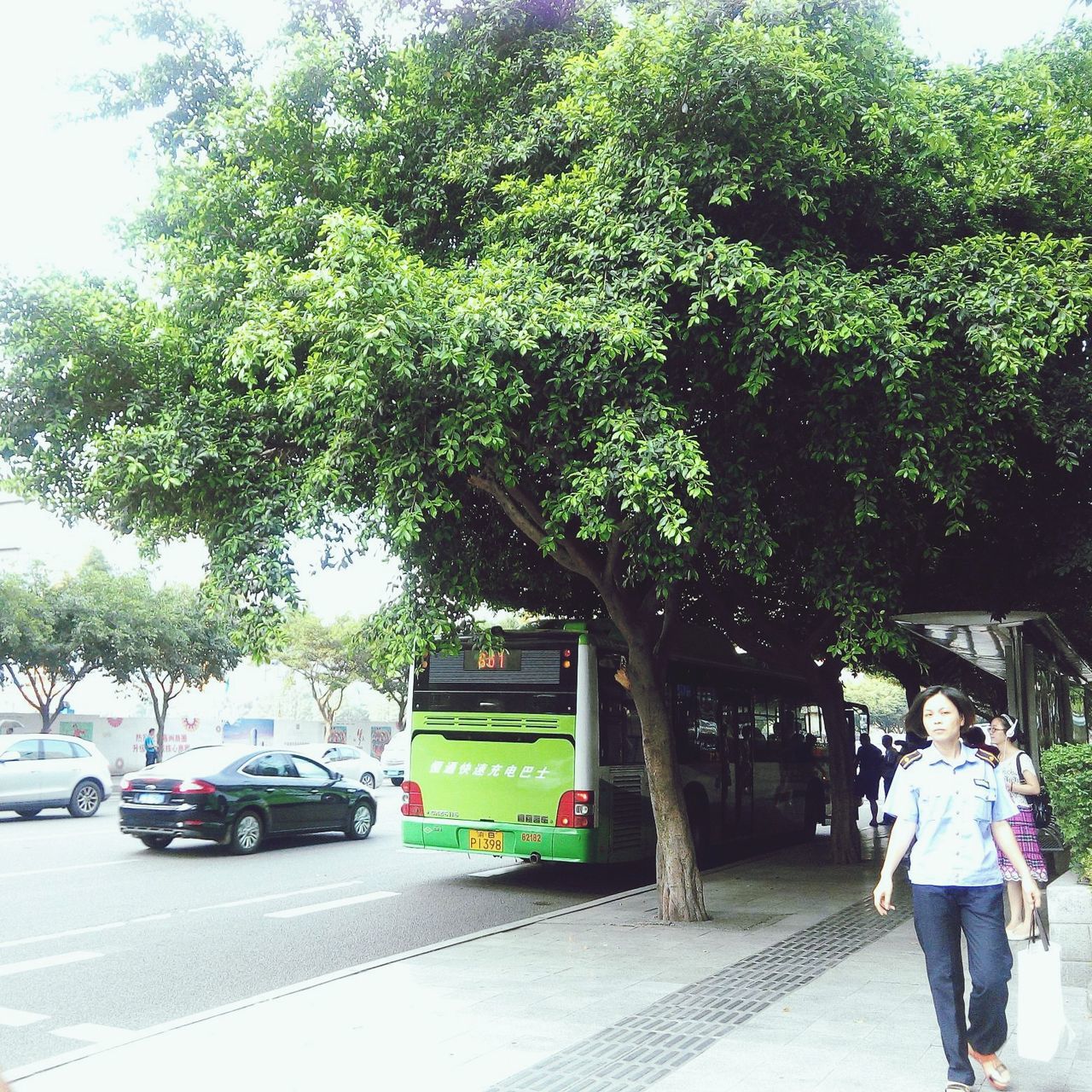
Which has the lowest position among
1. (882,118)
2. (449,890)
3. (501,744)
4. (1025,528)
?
(449,890)

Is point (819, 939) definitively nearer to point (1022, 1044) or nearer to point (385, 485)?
point (1022, 1044)

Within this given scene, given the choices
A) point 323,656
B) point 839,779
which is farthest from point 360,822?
point 323,656

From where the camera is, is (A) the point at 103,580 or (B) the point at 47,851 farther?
(A) the point at 103,580

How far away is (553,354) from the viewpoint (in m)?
7.80

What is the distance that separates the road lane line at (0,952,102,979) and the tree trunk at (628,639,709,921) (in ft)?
16.2

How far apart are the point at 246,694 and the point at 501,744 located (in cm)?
11359

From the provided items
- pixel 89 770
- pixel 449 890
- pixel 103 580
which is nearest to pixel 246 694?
pixel 103 580

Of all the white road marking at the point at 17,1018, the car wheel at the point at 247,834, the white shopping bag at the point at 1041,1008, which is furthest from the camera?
the car wheel at the point at 247,834

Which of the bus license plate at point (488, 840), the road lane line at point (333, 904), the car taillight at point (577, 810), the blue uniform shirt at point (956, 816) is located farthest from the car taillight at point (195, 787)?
the blue uniform shirt at point (956, 816)

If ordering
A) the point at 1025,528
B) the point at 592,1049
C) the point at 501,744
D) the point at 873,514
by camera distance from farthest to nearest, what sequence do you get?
the point at 501,744
the point at 1025,528
the point at 873,514
the point at 592,1049

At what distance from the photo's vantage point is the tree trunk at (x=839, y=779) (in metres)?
15.1

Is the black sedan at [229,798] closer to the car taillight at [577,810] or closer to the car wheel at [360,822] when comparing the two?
the car wheel at [360,822]

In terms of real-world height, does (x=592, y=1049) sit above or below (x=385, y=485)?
below

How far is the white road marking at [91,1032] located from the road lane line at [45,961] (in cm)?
177
